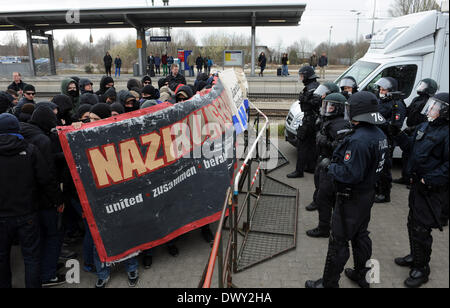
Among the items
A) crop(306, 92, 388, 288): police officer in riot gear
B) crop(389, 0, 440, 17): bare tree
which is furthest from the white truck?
crop(389, 0, 440, 17): bare tree

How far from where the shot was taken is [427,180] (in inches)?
131

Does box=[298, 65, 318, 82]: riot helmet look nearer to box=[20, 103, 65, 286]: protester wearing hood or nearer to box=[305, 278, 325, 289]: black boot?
box=[305, 278, 325, 289]: black boot

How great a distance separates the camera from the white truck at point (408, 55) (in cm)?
679

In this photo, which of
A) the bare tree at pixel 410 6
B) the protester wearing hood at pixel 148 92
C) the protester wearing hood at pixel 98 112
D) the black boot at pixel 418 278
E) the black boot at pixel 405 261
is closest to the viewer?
the black boot at pixel 418 278

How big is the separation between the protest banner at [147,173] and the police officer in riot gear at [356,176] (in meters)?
1.55

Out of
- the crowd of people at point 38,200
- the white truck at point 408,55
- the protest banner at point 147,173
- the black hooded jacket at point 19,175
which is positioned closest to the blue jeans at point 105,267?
the crowd of people at point 38,200

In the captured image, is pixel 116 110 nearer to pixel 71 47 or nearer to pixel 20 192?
pixel 20 192

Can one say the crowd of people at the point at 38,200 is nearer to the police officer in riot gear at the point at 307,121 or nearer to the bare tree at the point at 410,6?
the police officer in riot gear at the point at 307,121

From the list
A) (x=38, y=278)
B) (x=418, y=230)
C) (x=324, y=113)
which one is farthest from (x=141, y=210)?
(x=418, y=230)

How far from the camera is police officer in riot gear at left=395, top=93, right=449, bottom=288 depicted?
3.26m

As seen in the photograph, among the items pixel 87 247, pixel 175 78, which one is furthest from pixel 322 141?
pixel 175 78

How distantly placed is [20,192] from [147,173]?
4.11 feet

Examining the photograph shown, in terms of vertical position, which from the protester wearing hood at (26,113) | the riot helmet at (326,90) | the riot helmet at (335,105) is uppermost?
the riot helmet at (326,90)
